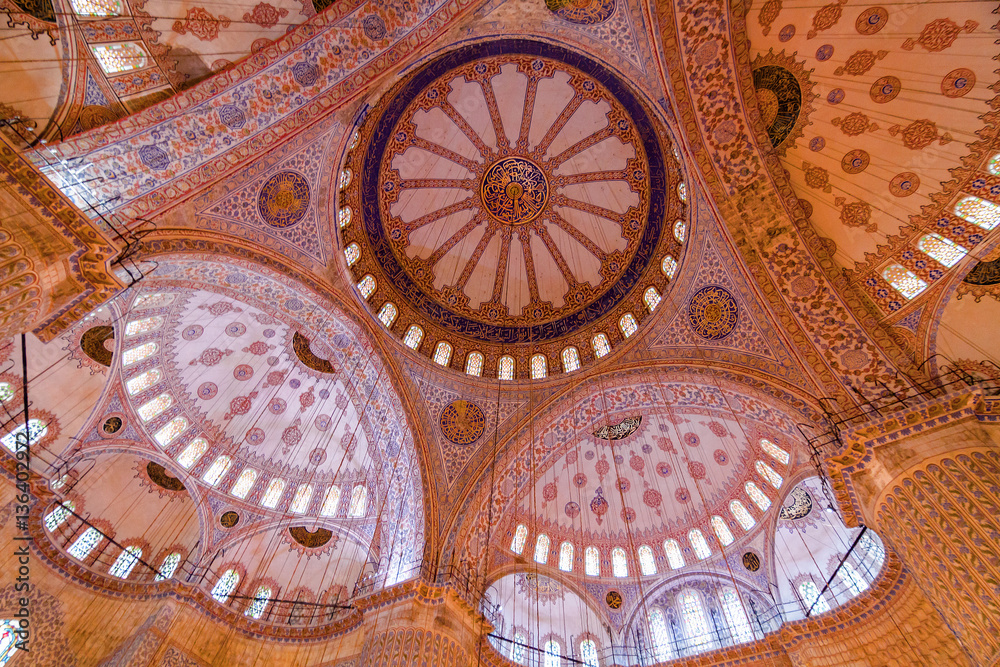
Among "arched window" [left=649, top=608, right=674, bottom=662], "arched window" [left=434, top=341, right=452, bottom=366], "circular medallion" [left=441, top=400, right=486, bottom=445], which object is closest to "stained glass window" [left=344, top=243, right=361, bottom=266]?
"arched window" [left=434, top=341, right=452, bottom=366]

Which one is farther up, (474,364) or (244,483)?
(474,364)

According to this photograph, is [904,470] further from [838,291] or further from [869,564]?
[869,564]

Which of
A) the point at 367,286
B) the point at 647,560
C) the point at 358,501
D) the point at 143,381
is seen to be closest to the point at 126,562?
the point at 143,381

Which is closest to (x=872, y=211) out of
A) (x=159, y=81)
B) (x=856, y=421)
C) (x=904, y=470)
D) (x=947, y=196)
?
(x=947, y=196)

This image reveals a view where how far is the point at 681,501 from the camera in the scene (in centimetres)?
1019

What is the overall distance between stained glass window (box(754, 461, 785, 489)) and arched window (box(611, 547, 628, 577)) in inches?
145

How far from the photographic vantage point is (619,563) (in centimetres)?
1046

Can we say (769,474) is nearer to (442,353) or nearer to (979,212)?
(979,212)

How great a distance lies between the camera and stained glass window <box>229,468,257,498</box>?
10141mm

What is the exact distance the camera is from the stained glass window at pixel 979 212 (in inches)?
219

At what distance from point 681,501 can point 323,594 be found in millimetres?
8621

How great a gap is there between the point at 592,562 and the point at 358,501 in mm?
5761

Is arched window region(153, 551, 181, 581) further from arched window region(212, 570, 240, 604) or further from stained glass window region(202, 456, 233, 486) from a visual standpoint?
stained glass window region(202, 456, 233, 486)

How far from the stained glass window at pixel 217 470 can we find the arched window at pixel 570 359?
797 centimetres
